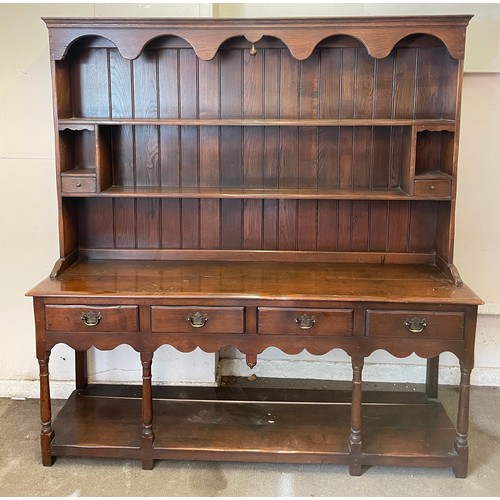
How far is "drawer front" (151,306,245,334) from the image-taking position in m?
2.37

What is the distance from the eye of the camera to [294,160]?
110 inches

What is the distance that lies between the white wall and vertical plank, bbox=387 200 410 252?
14.0 inches

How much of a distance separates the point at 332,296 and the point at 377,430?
2.36 feet

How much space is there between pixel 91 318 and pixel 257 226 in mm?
897

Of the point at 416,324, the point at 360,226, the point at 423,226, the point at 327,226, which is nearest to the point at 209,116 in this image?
the point at 327,226

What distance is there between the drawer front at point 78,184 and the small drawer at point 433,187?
1375 mm

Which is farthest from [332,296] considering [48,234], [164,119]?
[48,234]

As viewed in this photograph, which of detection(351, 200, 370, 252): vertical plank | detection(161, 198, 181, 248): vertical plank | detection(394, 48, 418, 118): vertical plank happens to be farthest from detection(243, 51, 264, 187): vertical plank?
detection(394, 48, 418, 118): vertical plank

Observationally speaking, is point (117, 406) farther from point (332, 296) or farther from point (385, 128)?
point (385, 128)

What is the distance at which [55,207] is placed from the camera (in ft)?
9.62

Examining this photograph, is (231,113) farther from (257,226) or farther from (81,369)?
(81,369)

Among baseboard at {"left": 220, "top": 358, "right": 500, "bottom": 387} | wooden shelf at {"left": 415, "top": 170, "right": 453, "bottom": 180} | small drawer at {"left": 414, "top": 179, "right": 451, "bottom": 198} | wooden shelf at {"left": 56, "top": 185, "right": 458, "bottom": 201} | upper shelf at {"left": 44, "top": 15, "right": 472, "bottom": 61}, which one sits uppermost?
upper shelf at {"left": 44, "top": 15, "right": 472, "bottom": 61}

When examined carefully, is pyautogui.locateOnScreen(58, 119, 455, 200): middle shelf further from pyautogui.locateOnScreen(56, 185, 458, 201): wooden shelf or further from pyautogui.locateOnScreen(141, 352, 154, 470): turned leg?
pyautogui.locateOnScreen(141, 352, 154, 470): turned leg

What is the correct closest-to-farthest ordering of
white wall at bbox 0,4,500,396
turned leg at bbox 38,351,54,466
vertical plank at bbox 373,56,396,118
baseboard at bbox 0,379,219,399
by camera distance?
1. turned leg at bbox 38,351,54,466
2. vertical plank at bbox 373,56,396,118
3. white wall at bbox 0,4,500,396
4. baseboard at bbox 0,379,219,399
